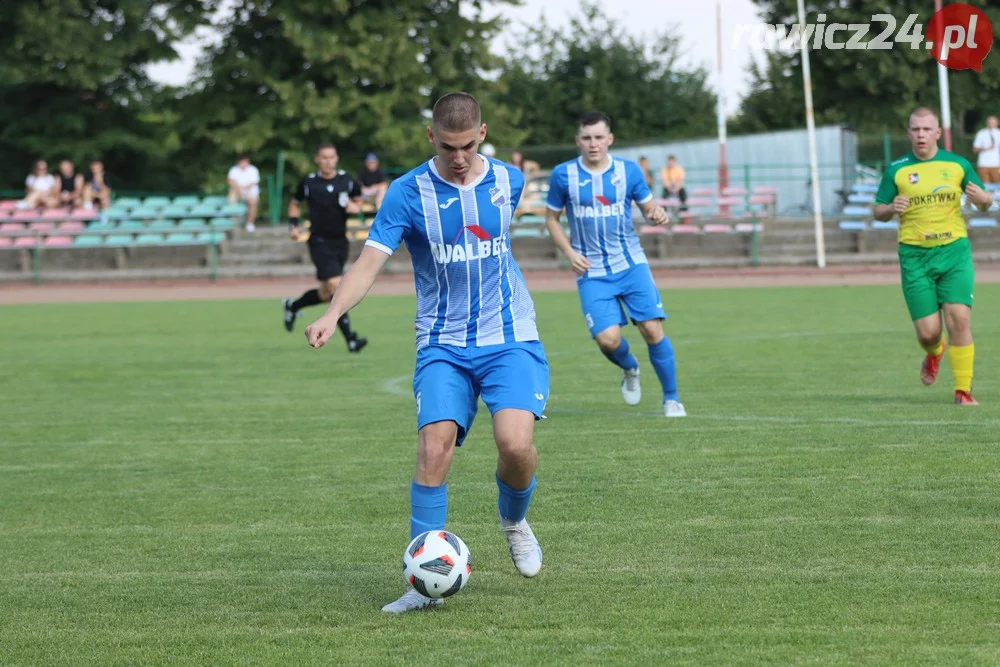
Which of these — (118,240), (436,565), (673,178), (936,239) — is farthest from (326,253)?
(118,240)

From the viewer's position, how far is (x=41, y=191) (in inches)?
1341

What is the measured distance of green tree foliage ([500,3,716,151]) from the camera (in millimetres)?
53062

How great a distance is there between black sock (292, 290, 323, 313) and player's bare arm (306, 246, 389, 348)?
10989 millimetres

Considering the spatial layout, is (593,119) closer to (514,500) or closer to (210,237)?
(514,500)

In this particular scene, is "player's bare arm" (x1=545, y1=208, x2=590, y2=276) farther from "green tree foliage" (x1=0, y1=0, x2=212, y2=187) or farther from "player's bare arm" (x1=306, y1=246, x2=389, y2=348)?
"green tree foliage" (x1=0, y1=0, x2=212, y2=187)

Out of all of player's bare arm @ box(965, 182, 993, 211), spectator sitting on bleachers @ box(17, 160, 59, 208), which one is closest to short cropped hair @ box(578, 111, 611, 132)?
player's bare arm @ box(965, 182, 993, 211)

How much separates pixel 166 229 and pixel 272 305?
9.21 m

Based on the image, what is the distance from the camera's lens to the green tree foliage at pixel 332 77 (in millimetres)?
38219

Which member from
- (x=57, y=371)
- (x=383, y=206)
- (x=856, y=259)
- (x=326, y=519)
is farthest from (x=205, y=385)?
(x=856, y=259)

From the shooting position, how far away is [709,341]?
54.5 feet

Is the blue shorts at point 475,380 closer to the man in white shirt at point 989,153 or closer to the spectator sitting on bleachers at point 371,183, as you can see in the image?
the spectator sitting on bleachers at point 371,183

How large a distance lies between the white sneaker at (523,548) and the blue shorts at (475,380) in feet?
1.41

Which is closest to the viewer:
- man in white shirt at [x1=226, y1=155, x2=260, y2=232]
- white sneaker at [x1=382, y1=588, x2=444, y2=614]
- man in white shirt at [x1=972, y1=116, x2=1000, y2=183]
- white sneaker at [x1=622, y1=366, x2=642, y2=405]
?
white sneaker at [x1=382, y1=588, x2=444, y2=614]

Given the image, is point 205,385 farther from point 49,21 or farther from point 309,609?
point 49,21
